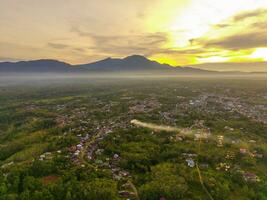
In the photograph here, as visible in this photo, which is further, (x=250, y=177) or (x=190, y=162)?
(x=190, y=162)

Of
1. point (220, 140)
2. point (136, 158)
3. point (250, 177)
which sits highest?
point (136, 158)

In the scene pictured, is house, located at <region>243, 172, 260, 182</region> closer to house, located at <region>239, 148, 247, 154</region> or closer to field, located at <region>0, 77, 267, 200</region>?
field, located at <region>0, 77, 267, 200</region>

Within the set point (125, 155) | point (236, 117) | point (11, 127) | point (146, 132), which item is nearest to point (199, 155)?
point (125, 155)

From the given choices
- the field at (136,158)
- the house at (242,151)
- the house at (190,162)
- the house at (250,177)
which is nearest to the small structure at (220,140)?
the field at (136,158)

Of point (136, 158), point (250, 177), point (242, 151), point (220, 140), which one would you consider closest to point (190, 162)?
point (136, 158)

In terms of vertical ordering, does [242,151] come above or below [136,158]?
below

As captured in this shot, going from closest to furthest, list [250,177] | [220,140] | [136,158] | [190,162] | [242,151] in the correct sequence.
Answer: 1. [250,177]
2. [190,162]
3. [136,158]
4. [242,151]
5. [220,140]

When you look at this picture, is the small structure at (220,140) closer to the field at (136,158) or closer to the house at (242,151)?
the field at (136,158)

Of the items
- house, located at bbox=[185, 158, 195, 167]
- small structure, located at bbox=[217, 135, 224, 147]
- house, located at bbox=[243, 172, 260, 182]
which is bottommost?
small structure, located at bbox=[217, 135, 224, 147]

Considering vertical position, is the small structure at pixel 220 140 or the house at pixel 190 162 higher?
the house at pixel 190 162

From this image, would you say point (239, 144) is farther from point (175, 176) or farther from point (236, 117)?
point (236, 117)

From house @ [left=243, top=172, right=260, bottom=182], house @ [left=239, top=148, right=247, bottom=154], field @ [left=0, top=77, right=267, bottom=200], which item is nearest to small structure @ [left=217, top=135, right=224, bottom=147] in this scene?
field @ [left=0, top=77, right=267, bottom=200]

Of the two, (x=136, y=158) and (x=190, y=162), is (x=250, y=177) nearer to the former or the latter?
(x=190, y=162)
